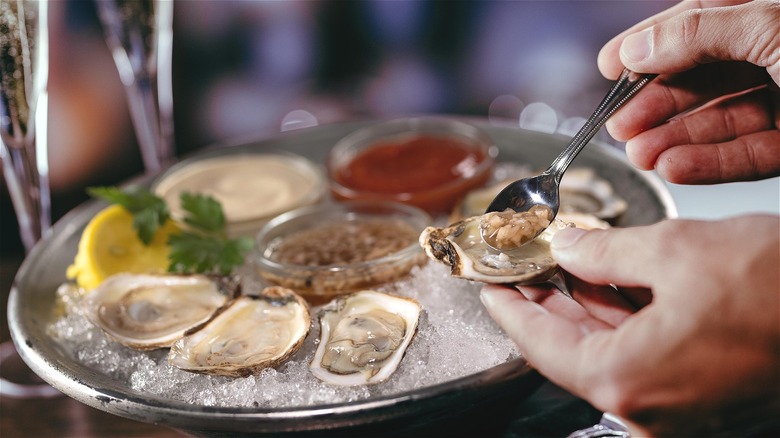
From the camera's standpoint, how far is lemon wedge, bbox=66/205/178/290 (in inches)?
66.2

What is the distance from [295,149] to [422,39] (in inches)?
74.2

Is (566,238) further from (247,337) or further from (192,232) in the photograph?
(192,232)

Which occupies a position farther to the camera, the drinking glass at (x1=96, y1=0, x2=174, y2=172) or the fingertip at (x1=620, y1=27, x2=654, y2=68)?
the drinking glass at (x1=96, y1=0, x2=174, y2=172)

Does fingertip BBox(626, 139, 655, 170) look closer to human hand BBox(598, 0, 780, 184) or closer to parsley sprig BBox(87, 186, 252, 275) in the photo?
human hand BBox(598, 0, 780, 184)

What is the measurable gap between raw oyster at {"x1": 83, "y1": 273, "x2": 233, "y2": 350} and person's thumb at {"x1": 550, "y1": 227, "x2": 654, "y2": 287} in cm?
72

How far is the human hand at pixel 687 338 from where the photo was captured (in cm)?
89

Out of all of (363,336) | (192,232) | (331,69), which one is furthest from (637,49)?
(331,69)

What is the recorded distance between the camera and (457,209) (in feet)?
6.13

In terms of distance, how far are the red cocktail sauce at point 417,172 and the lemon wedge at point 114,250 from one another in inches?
21.5

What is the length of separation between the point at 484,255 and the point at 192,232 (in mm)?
921

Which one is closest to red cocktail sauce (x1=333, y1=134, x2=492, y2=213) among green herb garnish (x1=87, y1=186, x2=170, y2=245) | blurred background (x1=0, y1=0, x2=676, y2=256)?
green herb garnish (x1=87, y1=186, x2=170, y2=245)

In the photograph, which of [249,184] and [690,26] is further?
[249,184]

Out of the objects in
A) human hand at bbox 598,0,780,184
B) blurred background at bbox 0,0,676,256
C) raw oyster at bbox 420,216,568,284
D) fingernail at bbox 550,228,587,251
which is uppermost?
human hand at bbox 598,0,780,184

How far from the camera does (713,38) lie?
4.01 feet
